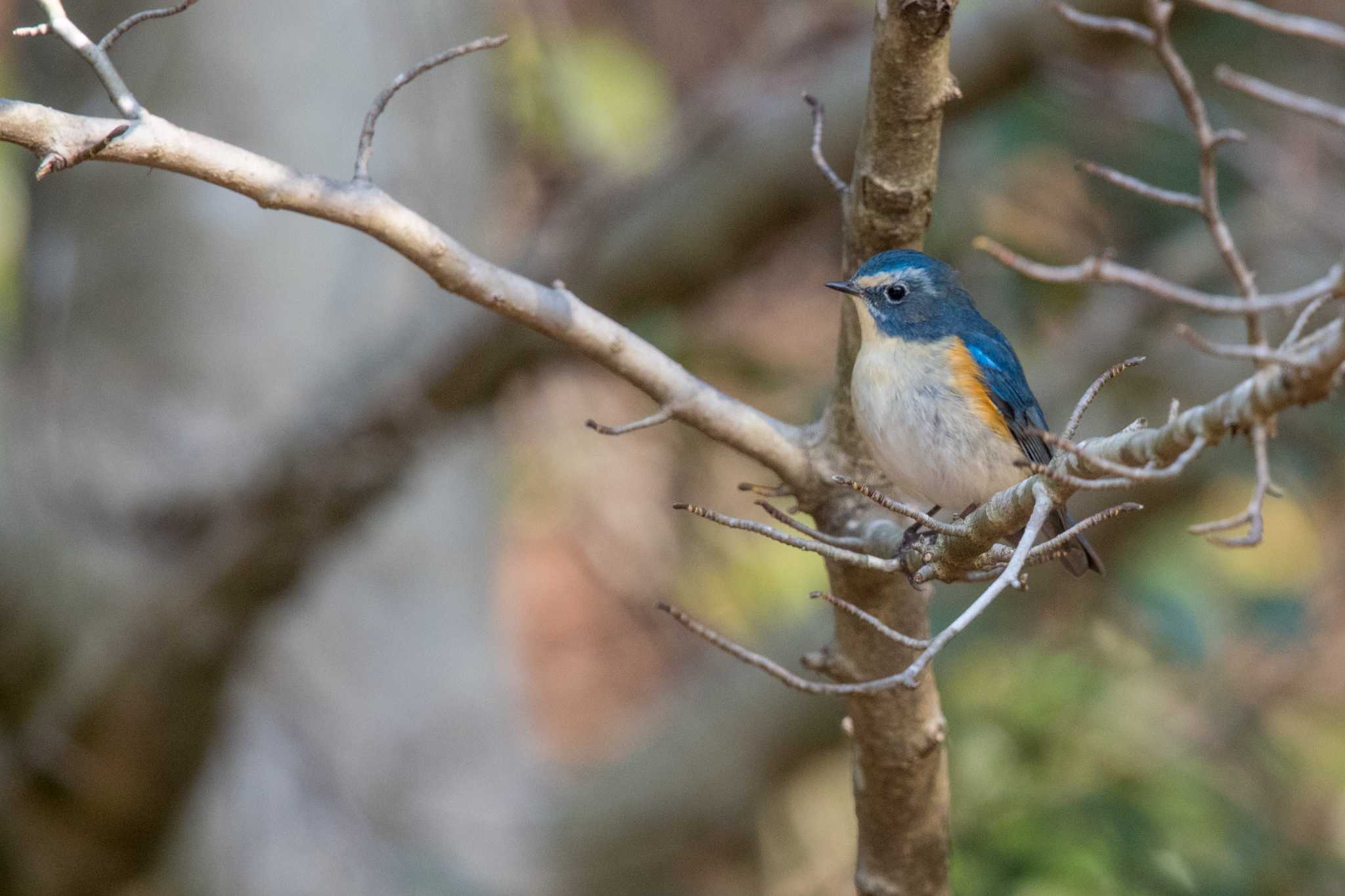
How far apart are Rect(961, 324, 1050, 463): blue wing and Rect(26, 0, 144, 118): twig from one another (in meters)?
1.98

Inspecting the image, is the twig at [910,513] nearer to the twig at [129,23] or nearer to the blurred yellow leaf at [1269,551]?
the twig at [129,23]

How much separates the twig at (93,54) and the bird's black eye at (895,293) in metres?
1.65

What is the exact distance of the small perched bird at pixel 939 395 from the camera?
273 centimetres

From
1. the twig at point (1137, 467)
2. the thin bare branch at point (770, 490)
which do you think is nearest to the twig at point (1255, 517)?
the twig at point (1137, 467)

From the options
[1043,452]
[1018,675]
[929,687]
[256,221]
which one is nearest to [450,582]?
[256,221]

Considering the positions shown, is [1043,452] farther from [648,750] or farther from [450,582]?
[450,582]

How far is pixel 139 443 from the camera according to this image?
4.60 meters

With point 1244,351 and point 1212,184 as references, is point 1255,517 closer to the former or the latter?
point 1244,351

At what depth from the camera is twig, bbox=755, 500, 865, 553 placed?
1753 millimetres

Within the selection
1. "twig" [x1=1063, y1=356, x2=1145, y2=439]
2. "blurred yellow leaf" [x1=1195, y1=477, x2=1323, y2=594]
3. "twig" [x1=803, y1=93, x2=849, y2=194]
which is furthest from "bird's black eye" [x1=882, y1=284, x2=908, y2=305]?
"blurred yellow leaf" [x1=1195, y1=477, x2=1323, y2=594]

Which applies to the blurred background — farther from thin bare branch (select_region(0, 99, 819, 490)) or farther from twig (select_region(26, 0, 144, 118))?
twig (select_region(26, 0, 144, 118))

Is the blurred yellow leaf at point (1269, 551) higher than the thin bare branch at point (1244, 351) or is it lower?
lower

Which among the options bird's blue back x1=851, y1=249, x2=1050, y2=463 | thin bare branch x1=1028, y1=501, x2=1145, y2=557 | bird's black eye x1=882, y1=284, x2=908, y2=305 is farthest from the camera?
bird's blue back x1=851, y1=249, x2=1050, y2=463

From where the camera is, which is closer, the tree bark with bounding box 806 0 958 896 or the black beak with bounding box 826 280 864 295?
the tree bark with bounding box 806 0 958 896
